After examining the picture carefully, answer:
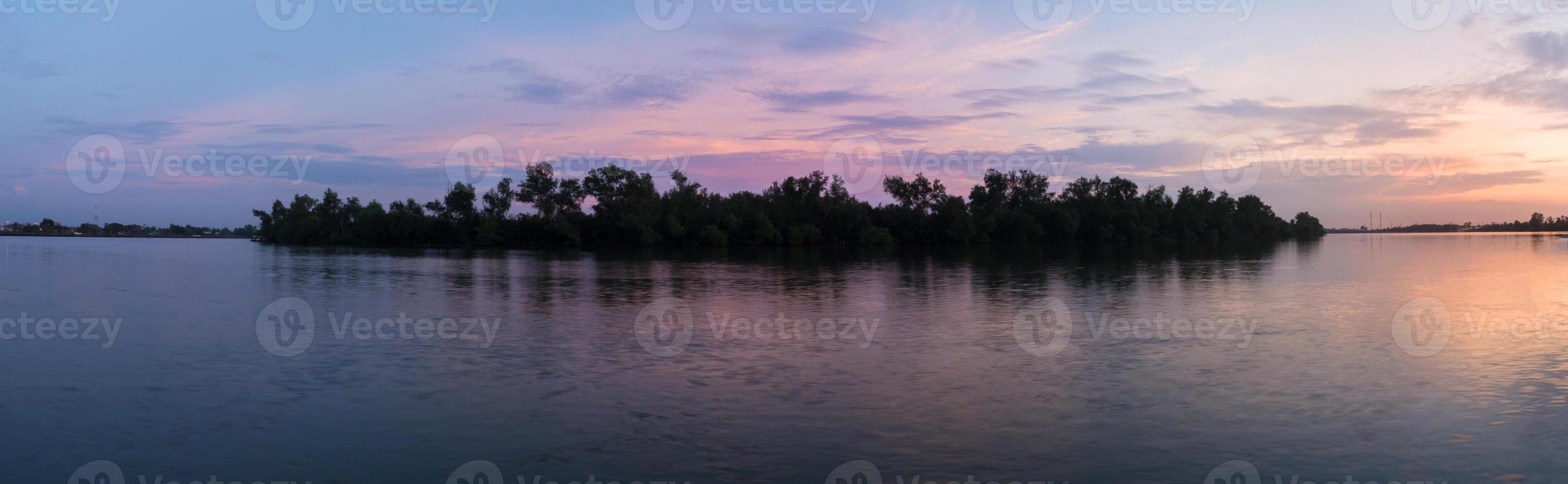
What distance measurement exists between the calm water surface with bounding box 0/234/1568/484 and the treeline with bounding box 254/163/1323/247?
71.5 metres

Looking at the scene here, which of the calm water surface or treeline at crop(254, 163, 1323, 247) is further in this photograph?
treeline at crop(254, 163, 1323, 247)

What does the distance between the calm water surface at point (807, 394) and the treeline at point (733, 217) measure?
234ft

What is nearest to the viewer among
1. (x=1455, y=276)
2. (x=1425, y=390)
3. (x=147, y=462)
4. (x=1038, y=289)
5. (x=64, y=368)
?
(x=147, y=462)

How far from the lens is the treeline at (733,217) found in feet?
307

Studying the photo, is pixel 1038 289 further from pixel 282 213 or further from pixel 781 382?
pixel 282 213

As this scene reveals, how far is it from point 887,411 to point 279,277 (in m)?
31.1

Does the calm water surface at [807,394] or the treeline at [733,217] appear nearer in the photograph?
the calm water surface at [807,394]

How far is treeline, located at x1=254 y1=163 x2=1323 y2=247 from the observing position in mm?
93562

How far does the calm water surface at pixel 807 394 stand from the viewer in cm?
707

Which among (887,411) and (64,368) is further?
(64,368)

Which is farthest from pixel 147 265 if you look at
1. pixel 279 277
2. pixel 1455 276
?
pixel 1455 276

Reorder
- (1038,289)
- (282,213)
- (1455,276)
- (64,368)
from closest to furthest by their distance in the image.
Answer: (64,368) → (1038,289) → (1455,276) → (282,213)

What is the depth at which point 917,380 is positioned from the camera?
10500 millimetres

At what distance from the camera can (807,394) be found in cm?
974
